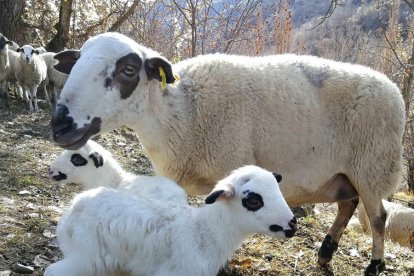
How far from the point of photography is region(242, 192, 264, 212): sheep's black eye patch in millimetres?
2723

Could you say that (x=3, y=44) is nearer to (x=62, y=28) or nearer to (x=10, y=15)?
(x=10, y=15)

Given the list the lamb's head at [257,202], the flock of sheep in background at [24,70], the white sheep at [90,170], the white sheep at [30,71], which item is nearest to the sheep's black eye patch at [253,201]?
the lamb's head at [257,202]

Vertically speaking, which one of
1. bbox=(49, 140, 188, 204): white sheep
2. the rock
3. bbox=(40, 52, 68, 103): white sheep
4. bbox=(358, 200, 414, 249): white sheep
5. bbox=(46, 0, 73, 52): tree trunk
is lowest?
bbox=(358, 200, 414, 249): white sheep

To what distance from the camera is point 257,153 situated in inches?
143

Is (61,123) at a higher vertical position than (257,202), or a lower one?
higher

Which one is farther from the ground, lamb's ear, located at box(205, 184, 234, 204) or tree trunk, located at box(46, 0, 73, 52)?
tree trunk, located at box(46, 0, 73, 52)

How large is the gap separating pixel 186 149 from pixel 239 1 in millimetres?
5828

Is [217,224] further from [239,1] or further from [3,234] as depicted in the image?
[239,1]

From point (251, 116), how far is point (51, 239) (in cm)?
182

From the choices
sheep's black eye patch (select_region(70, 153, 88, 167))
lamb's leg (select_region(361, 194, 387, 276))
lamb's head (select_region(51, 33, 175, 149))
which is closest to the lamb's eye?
lamb's head (select_region(51, 33, 175, 149))

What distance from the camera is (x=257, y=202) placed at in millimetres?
2729

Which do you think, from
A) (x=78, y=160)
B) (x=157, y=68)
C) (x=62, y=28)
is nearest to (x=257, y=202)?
(x=157, y=68)

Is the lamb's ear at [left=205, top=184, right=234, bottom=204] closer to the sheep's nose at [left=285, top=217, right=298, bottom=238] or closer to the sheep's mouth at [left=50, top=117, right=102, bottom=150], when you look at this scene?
the sheep's nose at [left=285, top=217, right=298, bottom=238]

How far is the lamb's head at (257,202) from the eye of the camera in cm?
266
